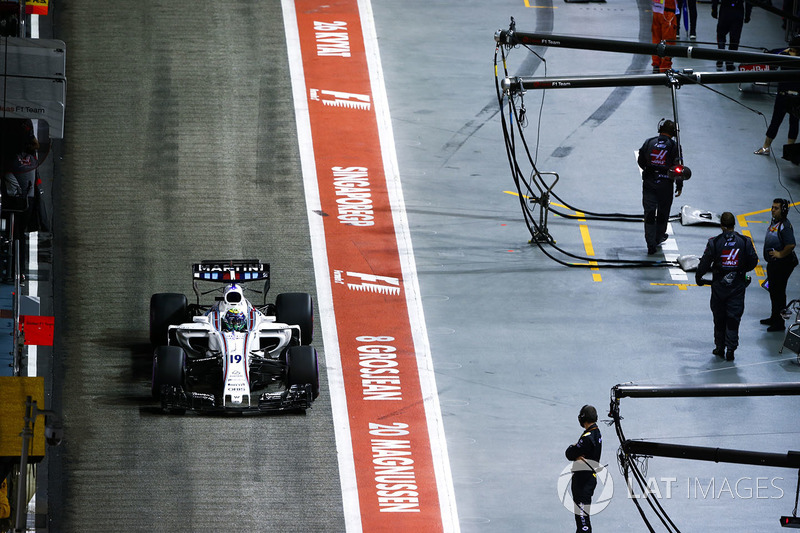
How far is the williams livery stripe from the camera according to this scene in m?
18.0

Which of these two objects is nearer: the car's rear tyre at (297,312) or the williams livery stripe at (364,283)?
the williams livery stripe at (364,283)

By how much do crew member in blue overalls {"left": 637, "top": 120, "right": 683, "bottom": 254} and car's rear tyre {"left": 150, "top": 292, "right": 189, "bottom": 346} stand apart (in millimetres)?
7354

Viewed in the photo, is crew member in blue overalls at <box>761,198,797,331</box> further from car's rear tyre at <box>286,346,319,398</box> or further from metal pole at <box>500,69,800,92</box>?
car's rear tyre at <box>286,346,319,398</box>

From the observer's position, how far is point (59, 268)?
21375 millimetres

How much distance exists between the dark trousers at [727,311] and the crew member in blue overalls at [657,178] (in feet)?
7.93

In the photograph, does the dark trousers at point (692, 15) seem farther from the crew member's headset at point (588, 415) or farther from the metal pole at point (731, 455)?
the metal pole at point (731, 455)

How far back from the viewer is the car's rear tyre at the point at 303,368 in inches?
734

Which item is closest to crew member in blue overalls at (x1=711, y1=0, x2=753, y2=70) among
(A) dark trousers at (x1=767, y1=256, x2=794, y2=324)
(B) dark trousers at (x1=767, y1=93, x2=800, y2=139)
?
(B) dark trousers at (x1=767, y1=93, x2=800, y2=139)

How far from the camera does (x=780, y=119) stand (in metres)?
24.7

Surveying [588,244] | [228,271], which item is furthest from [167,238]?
[588,244]

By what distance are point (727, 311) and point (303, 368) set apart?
593 cm

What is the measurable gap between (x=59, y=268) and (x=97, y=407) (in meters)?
3.24

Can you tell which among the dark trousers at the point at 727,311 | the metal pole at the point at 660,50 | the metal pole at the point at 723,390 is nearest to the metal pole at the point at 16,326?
the metal pole at the point at 660,50

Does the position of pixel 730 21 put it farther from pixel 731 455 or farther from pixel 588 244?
pixel 731 455
